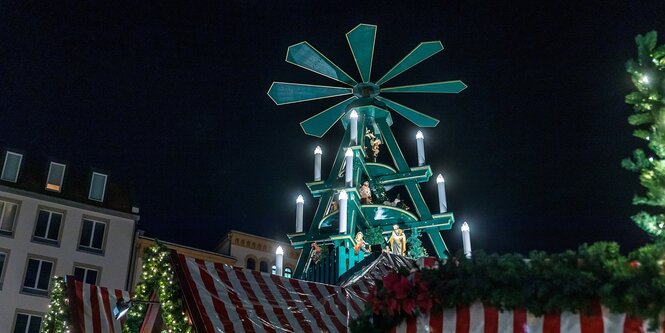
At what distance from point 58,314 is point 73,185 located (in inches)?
936

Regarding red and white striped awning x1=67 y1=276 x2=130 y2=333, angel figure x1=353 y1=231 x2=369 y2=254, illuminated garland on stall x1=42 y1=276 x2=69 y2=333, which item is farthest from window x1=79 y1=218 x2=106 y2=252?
angel figure x1=353 y1=231 x2=369 y2=254

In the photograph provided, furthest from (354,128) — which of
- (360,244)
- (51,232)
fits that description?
(51,232)

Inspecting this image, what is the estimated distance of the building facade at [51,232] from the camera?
29.8 metres

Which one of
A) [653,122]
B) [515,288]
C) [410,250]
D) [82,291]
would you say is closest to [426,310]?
[515,288]

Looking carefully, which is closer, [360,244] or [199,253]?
[360,244]

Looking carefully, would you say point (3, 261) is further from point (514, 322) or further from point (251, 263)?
point (514, 322)

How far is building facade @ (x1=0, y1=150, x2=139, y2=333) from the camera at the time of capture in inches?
1172

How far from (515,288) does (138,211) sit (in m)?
32.2

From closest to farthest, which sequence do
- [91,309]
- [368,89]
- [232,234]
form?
[91,309], [368,89], [232,234]

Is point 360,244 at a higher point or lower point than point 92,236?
lower

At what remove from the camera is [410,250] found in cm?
1371

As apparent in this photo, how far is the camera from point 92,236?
32.9 meters

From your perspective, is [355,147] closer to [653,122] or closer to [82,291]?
[82,291]

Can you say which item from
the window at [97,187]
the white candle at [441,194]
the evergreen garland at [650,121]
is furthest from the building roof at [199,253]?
the evergreen garland at [650,121]
